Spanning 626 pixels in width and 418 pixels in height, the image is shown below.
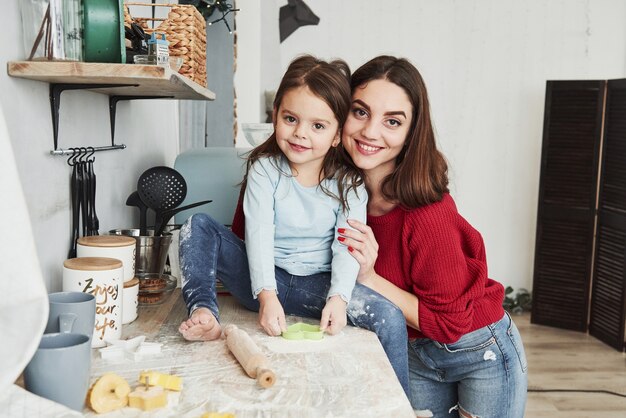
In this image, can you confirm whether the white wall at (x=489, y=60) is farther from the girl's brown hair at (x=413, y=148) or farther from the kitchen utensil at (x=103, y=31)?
the kitchen utensil at (x=103, y=31)

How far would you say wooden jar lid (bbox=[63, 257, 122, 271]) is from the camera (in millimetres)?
1060

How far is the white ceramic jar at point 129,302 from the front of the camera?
1.21 metres

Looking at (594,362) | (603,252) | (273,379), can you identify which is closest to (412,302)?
(273,379)

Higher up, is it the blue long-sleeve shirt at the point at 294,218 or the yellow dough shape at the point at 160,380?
the blue long-sleeve shirt at the point at 294,218

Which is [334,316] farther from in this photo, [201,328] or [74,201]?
[74,201]

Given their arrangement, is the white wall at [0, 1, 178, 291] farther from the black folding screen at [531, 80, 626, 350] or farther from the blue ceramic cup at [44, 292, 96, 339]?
the black folding screen at [531, 80, 626, 350]

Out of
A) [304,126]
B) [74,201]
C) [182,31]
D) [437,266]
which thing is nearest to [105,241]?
[74,201]

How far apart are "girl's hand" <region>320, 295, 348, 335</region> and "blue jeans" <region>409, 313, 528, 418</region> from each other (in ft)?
1.36

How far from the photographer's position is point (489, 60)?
14.1 ft

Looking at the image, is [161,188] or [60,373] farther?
[161,188]

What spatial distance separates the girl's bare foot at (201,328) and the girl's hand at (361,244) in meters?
0.35

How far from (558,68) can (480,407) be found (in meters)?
3.37

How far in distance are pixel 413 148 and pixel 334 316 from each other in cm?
47

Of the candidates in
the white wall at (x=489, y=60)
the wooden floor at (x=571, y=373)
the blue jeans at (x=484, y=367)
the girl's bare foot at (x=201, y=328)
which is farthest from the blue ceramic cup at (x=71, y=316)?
the white wall at (x=489, y=60)
